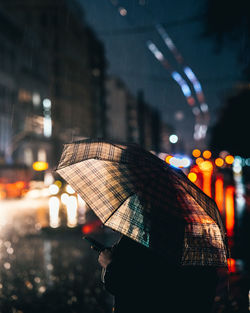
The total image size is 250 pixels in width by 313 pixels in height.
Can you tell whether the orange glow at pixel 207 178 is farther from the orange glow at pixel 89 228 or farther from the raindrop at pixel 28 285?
the raindrop at pixel 28 285

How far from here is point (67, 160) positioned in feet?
12.0

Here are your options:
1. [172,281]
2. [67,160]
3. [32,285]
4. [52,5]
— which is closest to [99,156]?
[67,160]

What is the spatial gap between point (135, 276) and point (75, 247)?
7.41m

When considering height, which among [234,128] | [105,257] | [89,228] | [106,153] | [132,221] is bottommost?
[89,228]

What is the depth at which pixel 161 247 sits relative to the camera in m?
2.85

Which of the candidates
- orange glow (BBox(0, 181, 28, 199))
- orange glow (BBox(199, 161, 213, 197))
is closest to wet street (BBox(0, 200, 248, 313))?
orange glow (BBox(0, 181, 28, 199))

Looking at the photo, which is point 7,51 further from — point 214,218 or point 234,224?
point 214,218

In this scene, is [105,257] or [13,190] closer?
[105,257]

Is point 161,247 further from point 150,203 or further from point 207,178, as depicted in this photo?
point 207,178

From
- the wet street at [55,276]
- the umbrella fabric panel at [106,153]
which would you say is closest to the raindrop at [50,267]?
the wet street at [55,276]

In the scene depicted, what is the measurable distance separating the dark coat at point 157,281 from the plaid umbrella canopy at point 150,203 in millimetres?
117

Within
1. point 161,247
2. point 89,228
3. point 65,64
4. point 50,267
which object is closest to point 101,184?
point 161,247

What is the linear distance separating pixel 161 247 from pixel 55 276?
505 cm

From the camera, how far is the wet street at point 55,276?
6043 millimetres
